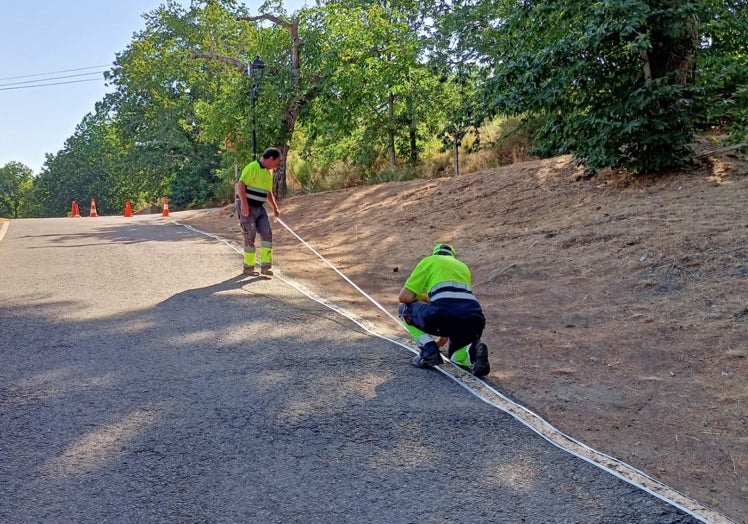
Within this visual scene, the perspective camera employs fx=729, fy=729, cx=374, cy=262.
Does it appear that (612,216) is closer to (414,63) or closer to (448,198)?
(448,198)

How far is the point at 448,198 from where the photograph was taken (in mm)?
15734

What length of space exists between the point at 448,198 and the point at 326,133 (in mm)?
8480

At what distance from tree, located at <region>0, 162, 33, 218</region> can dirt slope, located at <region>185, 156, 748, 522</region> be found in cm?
7943

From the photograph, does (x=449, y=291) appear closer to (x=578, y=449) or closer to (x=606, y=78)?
(x=578, y=449)

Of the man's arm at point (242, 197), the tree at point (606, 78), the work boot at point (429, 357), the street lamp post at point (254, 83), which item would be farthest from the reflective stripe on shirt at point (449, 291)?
the street lamp post at point (254, 83)

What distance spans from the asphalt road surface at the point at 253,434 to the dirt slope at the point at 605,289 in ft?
2.22

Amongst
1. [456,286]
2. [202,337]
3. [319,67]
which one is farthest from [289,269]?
[319,67]

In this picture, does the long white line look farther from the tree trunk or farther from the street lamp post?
the tree trunk

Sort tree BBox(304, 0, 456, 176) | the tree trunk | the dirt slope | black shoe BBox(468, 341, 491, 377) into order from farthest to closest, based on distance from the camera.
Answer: the tree trunk, tree BBox(304, 0, 456, 176), black shoe BBox(468, 341, 491, 377), the dirt slope

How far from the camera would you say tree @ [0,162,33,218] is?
85.9m

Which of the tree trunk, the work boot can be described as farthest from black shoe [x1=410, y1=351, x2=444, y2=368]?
the tree trunk

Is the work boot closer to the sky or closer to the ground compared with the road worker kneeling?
closer to the ground

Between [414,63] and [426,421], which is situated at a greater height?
[414,63]

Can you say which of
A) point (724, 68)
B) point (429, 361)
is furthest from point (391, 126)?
point (429, 361)
